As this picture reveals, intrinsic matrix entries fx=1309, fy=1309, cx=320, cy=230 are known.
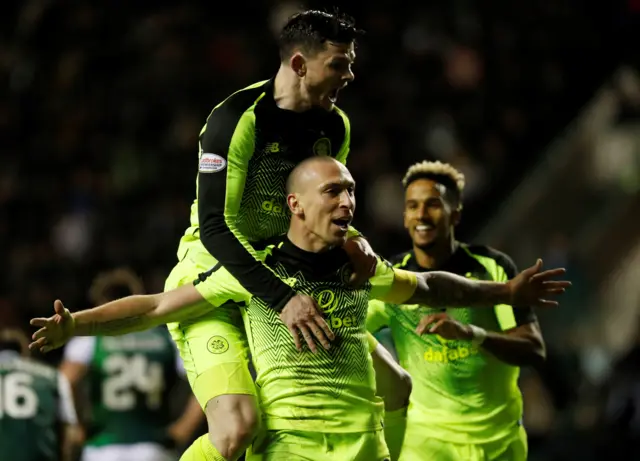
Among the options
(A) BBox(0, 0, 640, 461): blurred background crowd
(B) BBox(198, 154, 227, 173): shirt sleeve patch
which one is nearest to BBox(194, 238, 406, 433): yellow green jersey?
(B) BBox(198, 154, 227, 173): shirt sleeve patch

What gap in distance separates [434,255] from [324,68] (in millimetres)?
1358

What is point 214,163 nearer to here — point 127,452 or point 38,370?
point 38,370

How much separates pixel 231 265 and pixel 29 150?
A: 8.07m

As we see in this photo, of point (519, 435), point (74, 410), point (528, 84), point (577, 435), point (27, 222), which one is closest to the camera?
point (519, 435)

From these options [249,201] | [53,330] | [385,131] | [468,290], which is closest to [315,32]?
[249,201]

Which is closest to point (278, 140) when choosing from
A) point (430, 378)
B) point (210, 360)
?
point (210, 360)

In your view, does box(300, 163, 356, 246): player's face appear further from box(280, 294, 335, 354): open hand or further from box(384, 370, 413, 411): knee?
box(384, 370, 413, 411): knee

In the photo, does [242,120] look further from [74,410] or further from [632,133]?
[632,133]

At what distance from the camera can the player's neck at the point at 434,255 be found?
654 centimetres

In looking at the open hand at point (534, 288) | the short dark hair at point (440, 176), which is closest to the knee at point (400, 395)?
the open hand at point (534, 288)

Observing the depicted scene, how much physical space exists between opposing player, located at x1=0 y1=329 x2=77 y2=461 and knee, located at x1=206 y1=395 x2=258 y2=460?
103 inches

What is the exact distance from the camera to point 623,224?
1261 centimetres

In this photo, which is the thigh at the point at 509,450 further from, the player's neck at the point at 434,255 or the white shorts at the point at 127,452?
the white shorts at the point at 127,452

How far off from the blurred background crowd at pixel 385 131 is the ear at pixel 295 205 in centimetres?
612
